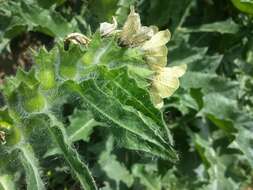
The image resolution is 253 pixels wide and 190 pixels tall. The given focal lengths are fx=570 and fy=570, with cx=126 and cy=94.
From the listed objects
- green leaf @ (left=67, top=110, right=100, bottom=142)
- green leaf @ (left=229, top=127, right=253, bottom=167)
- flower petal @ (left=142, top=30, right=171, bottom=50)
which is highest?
flower petal @ (left=142, top=30, right=171, bottom=50)

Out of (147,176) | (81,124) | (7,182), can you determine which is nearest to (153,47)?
(7,182)

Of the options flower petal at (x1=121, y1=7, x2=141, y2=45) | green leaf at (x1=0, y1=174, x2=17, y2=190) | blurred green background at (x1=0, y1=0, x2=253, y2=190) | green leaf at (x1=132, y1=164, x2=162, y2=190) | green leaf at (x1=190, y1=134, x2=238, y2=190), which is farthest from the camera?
green leaf at (x1=190, y1=134, x2=238, y2=190)

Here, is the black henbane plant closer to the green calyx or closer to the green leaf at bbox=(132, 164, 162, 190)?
the green calyx

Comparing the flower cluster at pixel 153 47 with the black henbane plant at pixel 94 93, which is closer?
the black henbane plant at pixel 94 93

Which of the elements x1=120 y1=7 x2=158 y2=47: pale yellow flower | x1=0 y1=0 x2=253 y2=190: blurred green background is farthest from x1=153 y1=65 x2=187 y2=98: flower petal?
x1=0 y1=0 x2=253 y2=190: blurred green background

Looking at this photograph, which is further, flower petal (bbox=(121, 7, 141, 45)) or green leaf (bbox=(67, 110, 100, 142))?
green leaf (bbox=(67, 110, 100, 142))

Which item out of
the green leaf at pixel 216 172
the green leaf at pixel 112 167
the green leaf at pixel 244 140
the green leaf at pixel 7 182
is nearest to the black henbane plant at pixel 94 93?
the green leaf at pixel 7 182

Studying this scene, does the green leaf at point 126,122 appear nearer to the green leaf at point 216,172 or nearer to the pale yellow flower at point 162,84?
the pale yellow flower at point 162,84

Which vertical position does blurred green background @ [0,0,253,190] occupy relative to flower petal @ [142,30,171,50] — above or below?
below
